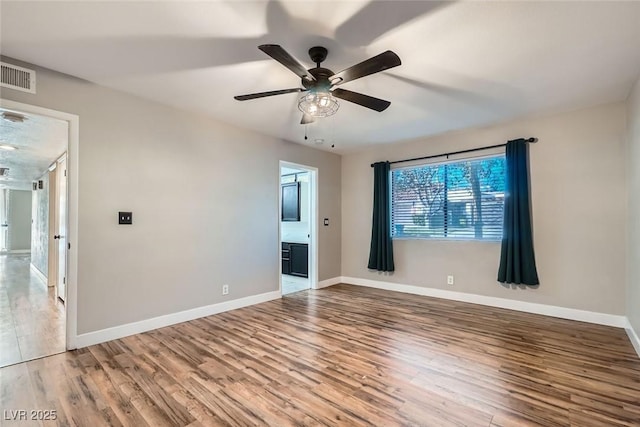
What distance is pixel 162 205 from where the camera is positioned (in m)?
3.42

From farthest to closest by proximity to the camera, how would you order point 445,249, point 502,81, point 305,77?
point 445,249
point 502,81
point 305,77

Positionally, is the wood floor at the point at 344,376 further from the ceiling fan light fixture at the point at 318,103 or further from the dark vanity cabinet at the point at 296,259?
the dark vanity cabinet at the point at 296,259

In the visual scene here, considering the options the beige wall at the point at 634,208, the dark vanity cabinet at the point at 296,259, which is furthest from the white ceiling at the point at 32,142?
the beige wall at the point at 634,208

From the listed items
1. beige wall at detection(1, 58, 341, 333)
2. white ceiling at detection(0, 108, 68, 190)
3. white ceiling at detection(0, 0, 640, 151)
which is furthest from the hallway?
white ceiling at detection(0, 0, 640, 151)

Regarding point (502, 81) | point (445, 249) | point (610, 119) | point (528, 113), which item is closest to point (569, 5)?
point (502, 81)

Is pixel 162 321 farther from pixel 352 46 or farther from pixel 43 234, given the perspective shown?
pixel 43 234

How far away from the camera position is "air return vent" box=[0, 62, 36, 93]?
A: 95.5 inches

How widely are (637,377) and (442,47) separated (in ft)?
9.57

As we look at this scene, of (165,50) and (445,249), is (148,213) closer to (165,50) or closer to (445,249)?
(165,50)

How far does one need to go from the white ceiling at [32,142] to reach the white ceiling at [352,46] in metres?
0.96

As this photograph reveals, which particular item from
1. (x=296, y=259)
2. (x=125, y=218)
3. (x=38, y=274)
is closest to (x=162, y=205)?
(x=125, y=218)

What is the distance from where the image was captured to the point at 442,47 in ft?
7.52

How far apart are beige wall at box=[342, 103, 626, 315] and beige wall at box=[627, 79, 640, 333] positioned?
23 centimetres

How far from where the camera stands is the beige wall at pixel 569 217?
343 centimetres
